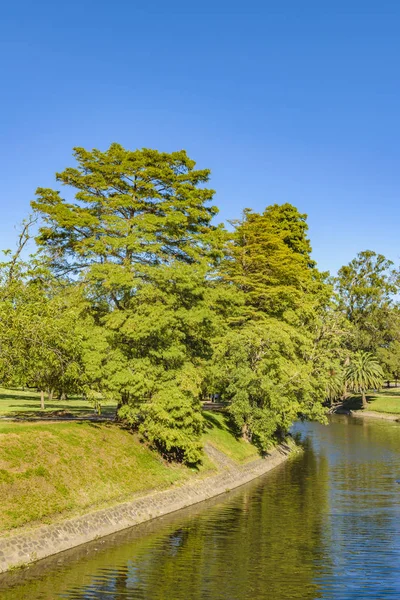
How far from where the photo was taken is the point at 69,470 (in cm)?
2769

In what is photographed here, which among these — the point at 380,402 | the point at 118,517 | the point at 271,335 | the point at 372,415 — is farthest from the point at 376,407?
the point at 118,517

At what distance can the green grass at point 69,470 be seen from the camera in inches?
933

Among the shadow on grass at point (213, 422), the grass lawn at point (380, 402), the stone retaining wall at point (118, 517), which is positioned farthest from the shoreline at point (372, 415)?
the stone retaining wall at point (118, 517)

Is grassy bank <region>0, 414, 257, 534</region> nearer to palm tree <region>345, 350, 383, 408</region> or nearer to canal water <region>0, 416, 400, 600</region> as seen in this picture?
canal water <region>0, 416, 400, 600</region>

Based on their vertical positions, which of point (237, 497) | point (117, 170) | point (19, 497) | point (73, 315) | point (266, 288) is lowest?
point (237, 497)

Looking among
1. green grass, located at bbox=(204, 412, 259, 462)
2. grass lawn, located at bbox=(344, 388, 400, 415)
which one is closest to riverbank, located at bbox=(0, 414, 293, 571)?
green grass, located at bbox=(204, 412, 259, 462)

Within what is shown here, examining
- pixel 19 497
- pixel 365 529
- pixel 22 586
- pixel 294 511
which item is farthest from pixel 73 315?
pixel 365 529

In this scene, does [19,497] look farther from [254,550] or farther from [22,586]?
[254,550]

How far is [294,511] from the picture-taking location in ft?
102

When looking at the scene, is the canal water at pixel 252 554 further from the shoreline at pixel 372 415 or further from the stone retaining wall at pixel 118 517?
the shoreline at pixel 372 415

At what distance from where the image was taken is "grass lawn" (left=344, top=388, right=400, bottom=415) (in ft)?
306

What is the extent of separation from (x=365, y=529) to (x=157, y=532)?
10.2 meters

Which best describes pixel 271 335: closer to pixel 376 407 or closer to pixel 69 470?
pixel 69 470

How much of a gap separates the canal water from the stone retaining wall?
0.56 metres
